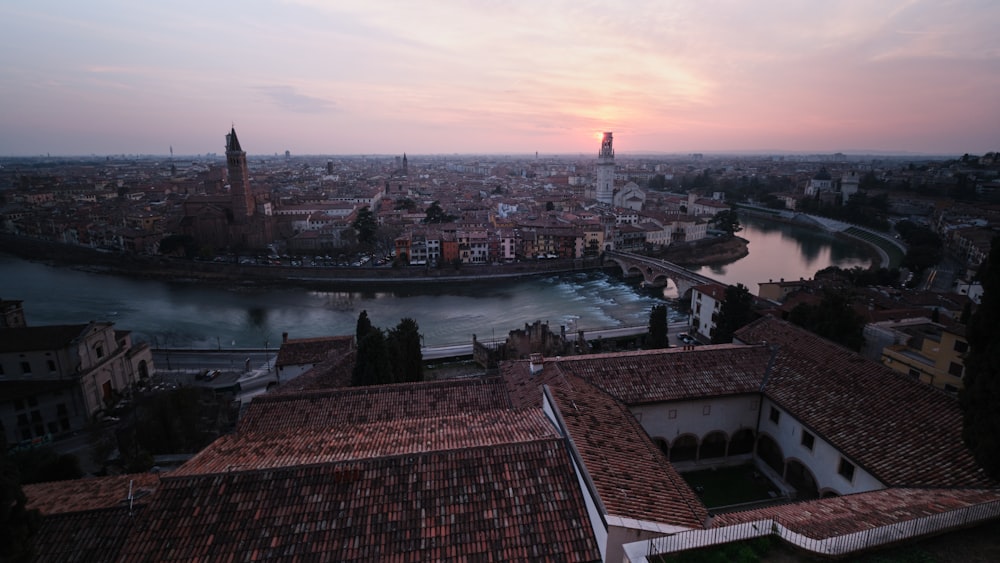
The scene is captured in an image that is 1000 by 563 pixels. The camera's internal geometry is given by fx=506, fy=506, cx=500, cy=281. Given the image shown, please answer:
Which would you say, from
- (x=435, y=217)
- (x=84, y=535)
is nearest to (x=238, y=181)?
(x=435, y=217)

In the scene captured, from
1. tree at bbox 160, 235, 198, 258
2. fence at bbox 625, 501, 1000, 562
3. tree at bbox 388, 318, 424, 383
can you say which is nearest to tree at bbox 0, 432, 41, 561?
fence at bbox 625, 501, 1000, 562

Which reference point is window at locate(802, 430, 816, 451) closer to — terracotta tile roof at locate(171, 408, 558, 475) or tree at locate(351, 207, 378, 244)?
terracotta tile roof at locate(171, 408, 558, 475)

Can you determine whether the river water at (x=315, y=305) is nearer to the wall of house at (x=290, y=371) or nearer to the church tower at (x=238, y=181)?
the wall of house at (x=290, y=371)

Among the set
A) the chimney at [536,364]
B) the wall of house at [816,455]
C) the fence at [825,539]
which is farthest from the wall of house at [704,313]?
the fence at [825,539]

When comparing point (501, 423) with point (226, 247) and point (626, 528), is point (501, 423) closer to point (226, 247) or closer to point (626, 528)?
point (626, 528)

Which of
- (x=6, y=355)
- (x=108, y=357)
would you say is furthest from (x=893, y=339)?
(x=6, y=355)

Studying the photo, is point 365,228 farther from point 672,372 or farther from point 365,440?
point 365,440
